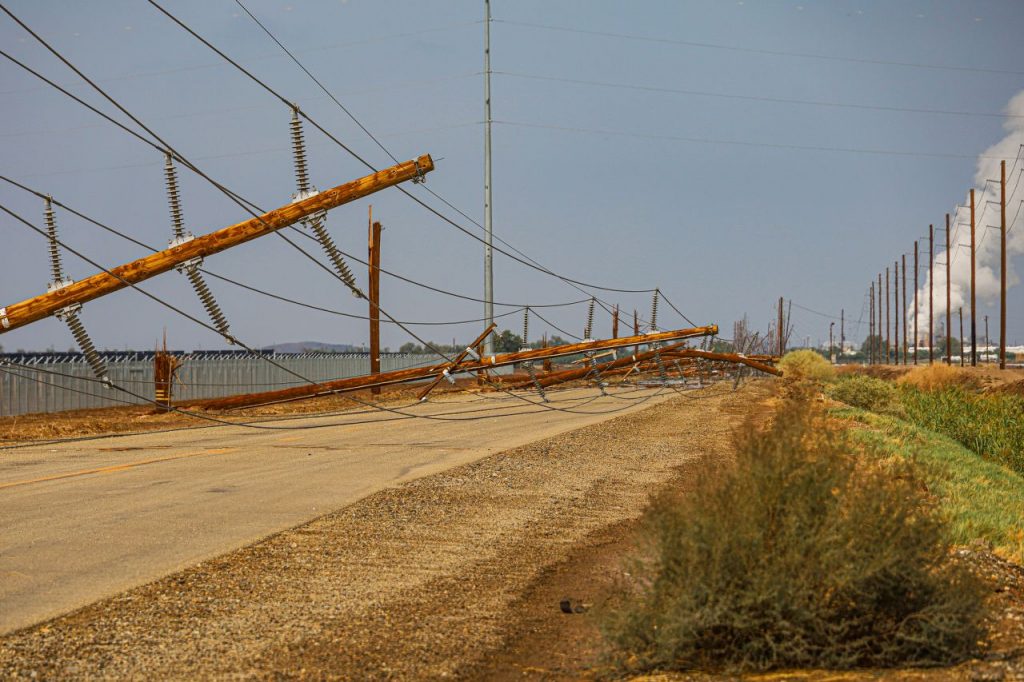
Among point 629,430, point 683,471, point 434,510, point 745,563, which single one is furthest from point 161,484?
point 629,430

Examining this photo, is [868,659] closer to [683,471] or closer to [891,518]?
[891,518]

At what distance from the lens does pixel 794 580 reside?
6.00 metres

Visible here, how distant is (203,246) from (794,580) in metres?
17.0

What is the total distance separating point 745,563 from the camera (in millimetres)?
6164

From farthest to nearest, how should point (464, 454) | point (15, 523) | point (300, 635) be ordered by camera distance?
point (464, 454)
point (15, 523)
point (300, 635)

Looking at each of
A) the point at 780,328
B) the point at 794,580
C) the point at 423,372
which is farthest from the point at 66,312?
the point at 780,328

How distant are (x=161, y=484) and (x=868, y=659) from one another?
475 inches

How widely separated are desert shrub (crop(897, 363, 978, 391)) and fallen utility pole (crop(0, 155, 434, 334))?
41.8 m

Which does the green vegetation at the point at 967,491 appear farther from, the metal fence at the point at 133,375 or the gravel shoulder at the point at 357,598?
the metal fence at the point at 133,375

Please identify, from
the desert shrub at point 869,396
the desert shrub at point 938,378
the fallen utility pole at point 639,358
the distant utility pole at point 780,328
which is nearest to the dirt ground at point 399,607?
the fallen utility pole at point 639,358

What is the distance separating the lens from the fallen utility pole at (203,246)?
19.2 metres

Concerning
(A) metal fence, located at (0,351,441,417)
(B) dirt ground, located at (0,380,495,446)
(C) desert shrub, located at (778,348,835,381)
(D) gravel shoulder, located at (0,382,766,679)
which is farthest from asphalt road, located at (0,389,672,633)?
(C) desert shrub, located at (778,348,835,381)

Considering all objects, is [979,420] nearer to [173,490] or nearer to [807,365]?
[173,490]

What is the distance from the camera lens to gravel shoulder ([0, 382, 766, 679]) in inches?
267
